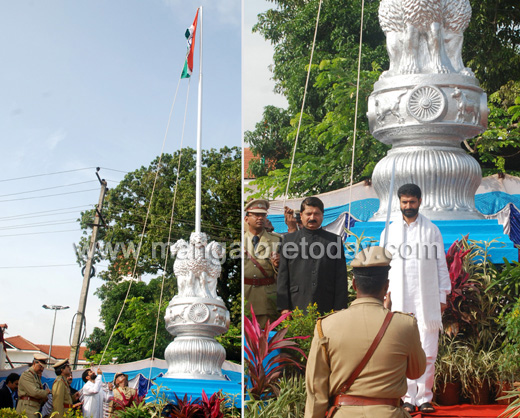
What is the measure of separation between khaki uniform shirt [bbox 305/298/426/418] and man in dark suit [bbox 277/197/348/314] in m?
1.87

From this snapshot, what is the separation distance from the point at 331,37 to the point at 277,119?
126 centimetres

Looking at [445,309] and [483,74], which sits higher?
[483,74]

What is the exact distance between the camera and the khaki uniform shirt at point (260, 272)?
18.3 ft

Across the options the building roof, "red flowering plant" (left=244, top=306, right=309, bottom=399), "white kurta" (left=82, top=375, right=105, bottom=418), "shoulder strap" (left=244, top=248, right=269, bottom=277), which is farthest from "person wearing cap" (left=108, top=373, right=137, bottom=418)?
the building roof

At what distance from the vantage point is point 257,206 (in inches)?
224

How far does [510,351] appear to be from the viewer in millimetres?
5043

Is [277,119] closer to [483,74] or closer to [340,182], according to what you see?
[340,182]

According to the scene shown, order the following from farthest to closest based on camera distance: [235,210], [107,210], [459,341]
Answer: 1. [107,210]
2. [235,210]
3. [459,341]

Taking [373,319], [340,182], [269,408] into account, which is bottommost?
[269,408]

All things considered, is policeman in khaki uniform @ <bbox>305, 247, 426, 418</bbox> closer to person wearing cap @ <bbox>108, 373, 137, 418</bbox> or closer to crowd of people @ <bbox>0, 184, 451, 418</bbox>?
crowd of people @ <bbox>0, 184, 451, 418</bbox>

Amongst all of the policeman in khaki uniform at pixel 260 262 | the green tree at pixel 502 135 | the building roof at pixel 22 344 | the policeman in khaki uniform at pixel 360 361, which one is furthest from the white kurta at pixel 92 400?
the building roof at pixel 22 344

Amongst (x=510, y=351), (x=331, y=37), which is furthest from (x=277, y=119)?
(x=510, y=351)

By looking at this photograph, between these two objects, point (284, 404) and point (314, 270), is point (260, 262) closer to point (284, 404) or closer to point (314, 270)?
point (314, 270)

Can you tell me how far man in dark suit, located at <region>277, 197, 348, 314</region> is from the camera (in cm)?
528
